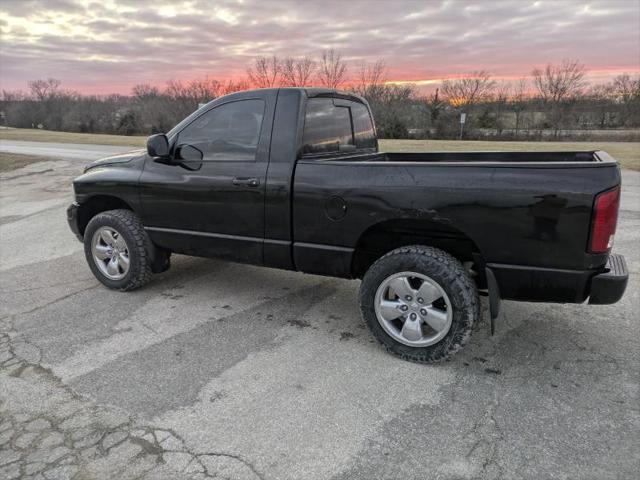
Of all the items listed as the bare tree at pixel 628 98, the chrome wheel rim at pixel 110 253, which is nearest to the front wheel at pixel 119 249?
the chrome wheel rim at pixel 110 253

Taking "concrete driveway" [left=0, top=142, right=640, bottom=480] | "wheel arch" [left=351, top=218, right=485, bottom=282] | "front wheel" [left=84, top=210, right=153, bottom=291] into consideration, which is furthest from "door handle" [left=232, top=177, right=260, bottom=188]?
"front wheel" [left=84, top=210, right=153, bottom=291]

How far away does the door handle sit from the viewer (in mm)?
3904

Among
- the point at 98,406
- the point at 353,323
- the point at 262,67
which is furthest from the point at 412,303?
the point at 262,67

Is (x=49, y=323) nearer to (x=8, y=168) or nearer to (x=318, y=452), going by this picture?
(x=318, y=452)

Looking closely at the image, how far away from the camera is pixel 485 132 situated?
108ft

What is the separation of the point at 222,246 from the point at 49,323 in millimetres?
1591

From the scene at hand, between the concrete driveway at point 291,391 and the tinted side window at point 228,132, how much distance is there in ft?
4.57

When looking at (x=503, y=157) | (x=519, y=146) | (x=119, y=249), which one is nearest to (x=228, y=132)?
(x=119, y=249)

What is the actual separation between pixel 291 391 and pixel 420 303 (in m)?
1.07

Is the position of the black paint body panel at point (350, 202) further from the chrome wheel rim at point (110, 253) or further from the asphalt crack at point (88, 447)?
the asphalt crack at point (88, 447)

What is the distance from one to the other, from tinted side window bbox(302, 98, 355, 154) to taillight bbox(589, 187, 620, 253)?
2091mm

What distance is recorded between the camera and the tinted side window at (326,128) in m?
3.95

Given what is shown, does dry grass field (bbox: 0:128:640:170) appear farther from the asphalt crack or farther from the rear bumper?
the asphalt crack

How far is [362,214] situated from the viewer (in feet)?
11.6
